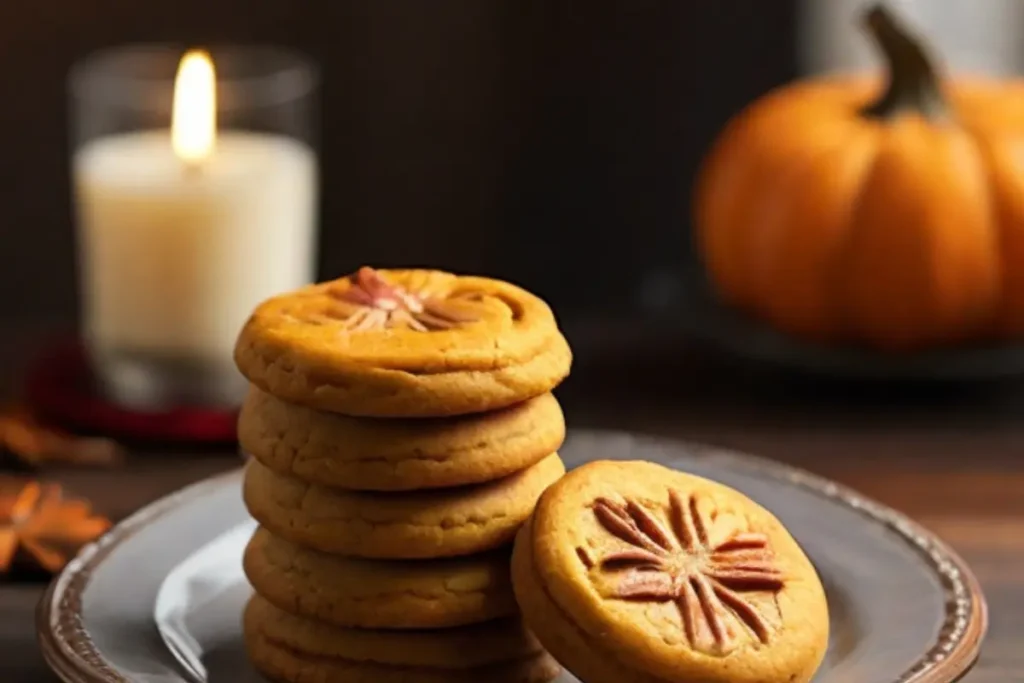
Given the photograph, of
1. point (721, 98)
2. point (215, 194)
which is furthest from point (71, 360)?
point (721, 98)

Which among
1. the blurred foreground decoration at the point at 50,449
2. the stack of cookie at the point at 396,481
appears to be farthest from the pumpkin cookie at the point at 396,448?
the blurred foreground decoration at the point at 50,449

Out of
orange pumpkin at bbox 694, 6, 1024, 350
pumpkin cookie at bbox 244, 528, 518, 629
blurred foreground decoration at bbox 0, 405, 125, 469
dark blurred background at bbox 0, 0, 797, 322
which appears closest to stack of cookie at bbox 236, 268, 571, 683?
pumpkin cookie at bbox 244, 528, 518, 629

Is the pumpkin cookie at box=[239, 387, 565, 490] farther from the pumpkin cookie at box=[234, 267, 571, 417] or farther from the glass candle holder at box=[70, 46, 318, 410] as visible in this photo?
the glass candle holder at box=[70, 46, 318, 410]

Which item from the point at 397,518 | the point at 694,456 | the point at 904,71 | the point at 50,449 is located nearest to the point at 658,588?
the point at 397,518

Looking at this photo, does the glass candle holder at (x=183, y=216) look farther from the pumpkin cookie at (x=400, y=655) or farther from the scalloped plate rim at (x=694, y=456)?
the pumpkin cookie at (x=400, y=655)

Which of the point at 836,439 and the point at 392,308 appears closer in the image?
the point at 392,308

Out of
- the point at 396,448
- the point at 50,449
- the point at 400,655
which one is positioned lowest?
the point at 50,449

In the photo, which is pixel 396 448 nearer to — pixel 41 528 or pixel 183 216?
pixel 41 528
